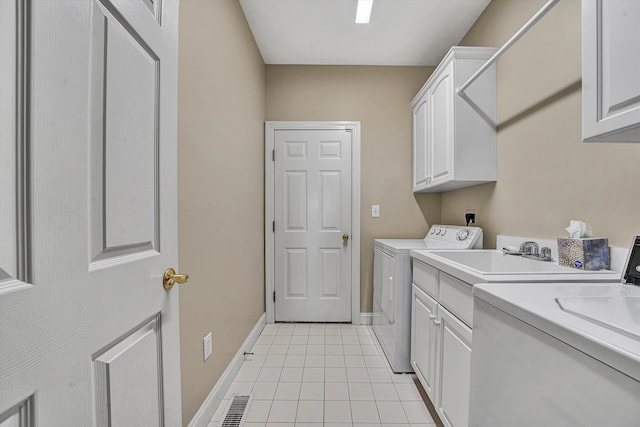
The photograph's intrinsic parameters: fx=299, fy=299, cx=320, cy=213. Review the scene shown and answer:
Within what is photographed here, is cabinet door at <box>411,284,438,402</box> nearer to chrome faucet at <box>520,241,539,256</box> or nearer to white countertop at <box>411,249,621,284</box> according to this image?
white countertop at <box>411,249,621,284</box>

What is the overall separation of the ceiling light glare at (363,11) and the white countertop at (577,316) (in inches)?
77.9

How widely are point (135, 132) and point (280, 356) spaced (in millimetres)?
2063

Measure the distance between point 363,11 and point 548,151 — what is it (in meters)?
1.52

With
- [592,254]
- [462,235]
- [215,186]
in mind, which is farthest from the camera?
[462,235]

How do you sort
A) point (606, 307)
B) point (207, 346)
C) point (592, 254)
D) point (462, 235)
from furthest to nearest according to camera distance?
point (462, 235) < point (207, 346) < point (592, 254) < point (606, 307)

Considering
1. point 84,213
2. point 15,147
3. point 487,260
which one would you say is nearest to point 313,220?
point 487,260

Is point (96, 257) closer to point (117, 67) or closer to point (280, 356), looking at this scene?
point (117, 67)

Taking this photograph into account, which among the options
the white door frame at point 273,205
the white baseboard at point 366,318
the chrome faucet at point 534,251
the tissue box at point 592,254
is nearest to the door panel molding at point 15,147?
the tissue box at point 592,254

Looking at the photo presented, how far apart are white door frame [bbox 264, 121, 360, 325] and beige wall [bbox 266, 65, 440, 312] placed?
6 centimetres

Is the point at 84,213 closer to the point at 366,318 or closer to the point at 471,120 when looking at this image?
the point at 471,120

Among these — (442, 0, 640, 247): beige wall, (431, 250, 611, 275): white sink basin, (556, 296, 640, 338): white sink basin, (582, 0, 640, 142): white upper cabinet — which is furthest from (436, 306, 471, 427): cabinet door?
(582, 0, 640, 142): white upper cabinet

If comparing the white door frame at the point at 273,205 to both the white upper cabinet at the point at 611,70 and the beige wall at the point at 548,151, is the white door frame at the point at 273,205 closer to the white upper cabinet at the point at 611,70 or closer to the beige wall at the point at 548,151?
the beige wall at the point at 548,151

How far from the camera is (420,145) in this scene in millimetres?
2729

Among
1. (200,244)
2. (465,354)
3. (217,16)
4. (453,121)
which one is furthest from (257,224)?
(465,354)
